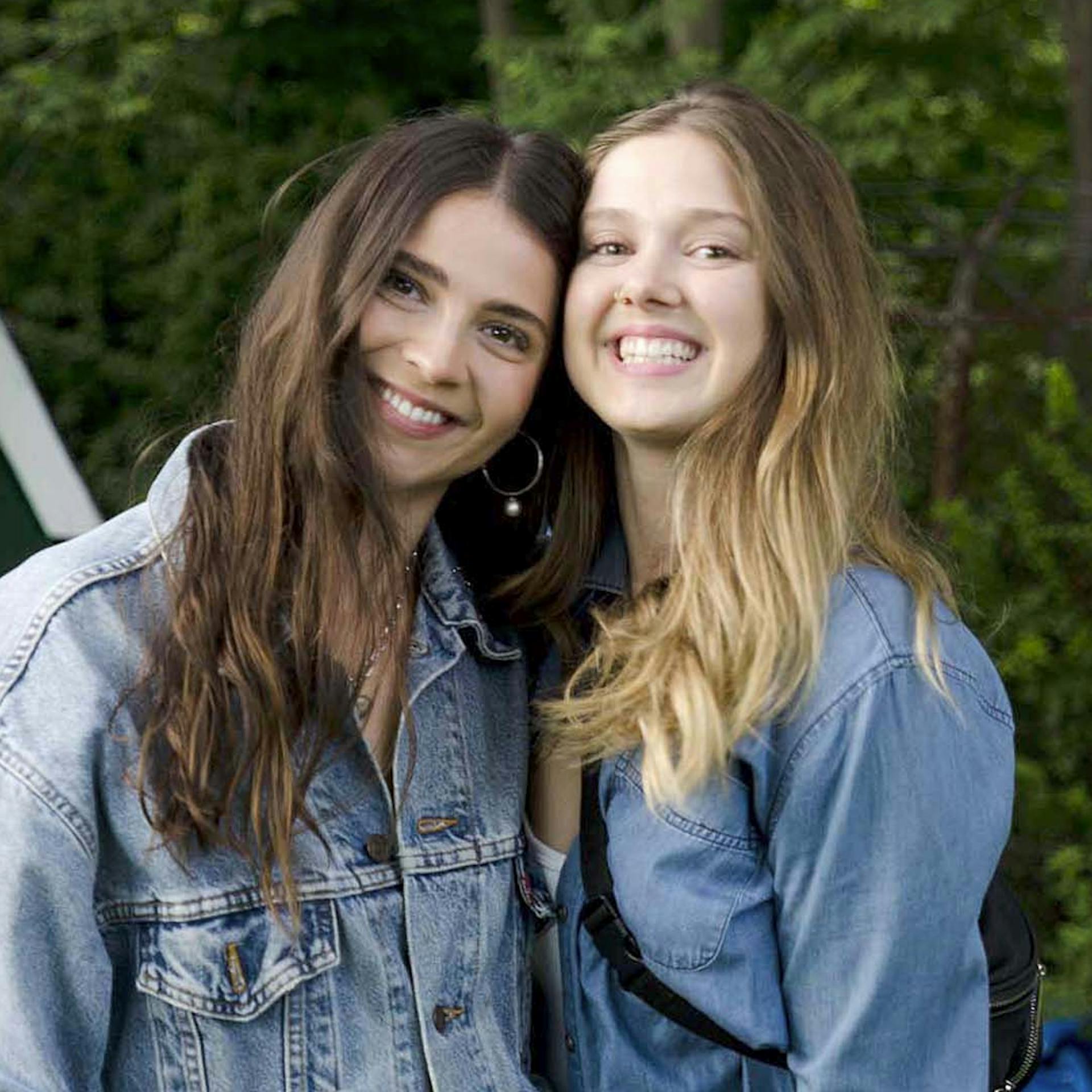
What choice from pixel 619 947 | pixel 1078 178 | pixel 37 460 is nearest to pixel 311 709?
pixel 619 947

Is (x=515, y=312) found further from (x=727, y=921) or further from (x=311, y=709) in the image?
(x=727, y=921)

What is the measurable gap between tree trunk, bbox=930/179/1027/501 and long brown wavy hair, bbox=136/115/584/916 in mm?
3244

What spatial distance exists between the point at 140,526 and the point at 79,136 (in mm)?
5723

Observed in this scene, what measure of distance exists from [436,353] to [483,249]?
168 millimetres

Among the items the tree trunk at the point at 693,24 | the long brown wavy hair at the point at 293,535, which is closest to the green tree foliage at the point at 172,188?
the tree trunk at the point at 693,24

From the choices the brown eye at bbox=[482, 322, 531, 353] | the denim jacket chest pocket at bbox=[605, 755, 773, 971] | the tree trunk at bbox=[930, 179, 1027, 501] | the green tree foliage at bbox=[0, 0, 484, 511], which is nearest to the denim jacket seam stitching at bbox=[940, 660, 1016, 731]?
the denim jacket chest pocket at bbox=[605, 755, 773, 971]

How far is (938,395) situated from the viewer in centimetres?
555

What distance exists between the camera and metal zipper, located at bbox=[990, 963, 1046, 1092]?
7.88 feet

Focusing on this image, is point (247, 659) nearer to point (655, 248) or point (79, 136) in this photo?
point (655, 248)

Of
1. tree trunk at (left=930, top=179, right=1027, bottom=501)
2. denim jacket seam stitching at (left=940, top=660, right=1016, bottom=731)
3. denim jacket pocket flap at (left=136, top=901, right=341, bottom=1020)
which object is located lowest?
tree trunk at (left=930, top=179, right=1027, bottom=501)

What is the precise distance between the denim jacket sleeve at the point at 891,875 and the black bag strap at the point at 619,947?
0.11 metres

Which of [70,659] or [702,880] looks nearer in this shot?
[70,659]

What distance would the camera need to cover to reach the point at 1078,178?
6484mm

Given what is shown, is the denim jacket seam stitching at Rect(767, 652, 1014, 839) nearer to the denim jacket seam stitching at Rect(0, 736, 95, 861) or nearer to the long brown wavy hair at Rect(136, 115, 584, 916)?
the long brown wavy hair at Rect(136, 115, 584, 916)
